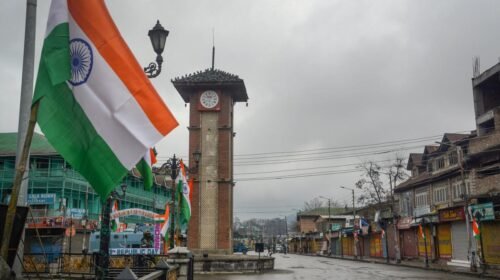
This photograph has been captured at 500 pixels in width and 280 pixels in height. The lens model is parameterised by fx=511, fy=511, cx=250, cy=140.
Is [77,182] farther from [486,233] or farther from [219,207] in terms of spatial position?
[486,233]

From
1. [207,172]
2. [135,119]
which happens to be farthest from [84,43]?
[207,172]

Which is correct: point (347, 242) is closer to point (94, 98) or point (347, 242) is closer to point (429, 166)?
point (429, 166)

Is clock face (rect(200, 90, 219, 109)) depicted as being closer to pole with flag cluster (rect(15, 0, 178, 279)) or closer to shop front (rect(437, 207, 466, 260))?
shop front (rect(437, 207, 466, 260))

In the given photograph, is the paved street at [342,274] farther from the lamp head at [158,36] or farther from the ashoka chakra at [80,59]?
the ashoka chakra at [80,59]

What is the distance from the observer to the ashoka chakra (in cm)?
543

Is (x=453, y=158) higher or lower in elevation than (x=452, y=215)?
higher

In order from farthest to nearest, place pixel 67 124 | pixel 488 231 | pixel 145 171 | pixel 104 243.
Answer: pixel 488 231, pixel 104 243, pixel 145 171, pixel 67 124

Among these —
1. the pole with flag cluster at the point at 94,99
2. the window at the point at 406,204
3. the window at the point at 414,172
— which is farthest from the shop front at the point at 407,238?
the pole with flag cluster at the point at 94,99

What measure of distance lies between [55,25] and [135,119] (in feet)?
4.22

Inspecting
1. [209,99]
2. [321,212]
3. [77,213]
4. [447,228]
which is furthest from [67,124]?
[321,212]

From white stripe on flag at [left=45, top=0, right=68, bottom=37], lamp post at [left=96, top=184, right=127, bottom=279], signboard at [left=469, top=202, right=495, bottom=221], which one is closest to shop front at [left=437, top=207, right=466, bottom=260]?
signboard at [left=469, top=202, right=495, bottom=221]

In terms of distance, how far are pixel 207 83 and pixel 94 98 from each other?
31.0 metres

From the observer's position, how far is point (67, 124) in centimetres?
528

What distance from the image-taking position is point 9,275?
4.42m
